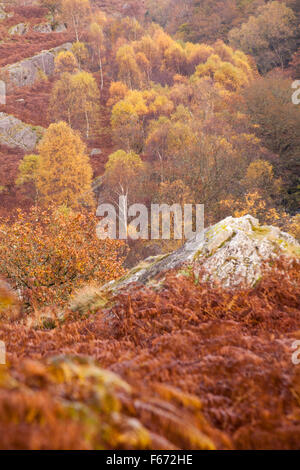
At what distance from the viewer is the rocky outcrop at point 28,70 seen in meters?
51.2

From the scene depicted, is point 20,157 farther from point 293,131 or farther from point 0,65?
point 293,131

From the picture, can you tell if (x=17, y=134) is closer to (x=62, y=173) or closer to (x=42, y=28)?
(x=62, y=173)

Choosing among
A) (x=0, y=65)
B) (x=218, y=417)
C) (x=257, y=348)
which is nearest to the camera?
(x=218, y=417)

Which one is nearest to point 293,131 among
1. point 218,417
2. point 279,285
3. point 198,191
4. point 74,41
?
point 198,191

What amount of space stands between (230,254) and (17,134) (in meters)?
41.8

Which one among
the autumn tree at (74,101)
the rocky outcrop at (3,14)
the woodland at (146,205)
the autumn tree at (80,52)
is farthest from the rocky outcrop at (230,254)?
the rocky outcrop at (3,14)

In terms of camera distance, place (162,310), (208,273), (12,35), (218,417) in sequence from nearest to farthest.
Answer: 1. (218,417)
2. (162,310)
3. (208,273)
4. (12,35)

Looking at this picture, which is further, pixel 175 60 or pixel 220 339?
pixel 175 60

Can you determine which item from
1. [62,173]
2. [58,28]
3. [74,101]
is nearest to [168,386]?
[62,173]

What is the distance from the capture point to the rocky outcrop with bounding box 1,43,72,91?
168 feet

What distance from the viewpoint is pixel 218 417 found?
1.87 meters

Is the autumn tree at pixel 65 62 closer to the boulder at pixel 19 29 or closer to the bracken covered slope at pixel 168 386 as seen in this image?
the boulder at pixel 19 29

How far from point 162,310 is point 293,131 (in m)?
36.9

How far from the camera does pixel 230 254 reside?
581cm
